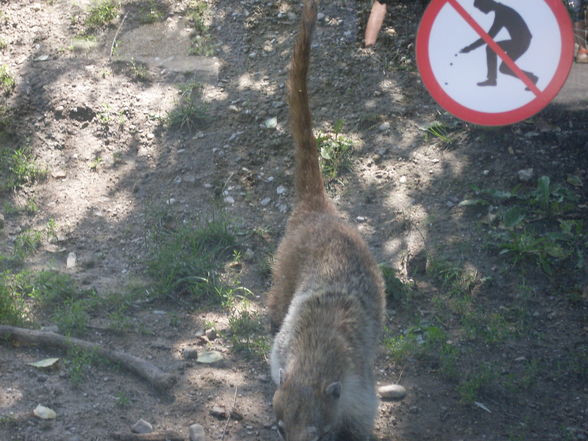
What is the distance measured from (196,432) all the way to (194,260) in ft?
5.45

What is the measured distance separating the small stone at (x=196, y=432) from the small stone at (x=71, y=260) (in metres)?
1.92

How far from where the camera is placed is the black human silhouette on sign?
2.79 m

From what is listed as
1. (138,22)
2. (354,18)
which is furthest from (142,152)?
(354,18)

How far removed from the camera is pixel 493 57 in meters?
2.85

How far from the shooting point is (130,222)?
552cm

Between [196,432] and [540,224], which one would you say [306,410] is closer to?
[196,432]

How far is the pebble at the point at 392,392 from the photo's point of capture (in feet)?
13.5

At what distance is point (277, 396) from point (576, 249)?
254cm

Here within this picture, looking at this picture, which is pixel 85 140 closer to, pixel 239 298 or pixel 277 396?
pixel 239 298

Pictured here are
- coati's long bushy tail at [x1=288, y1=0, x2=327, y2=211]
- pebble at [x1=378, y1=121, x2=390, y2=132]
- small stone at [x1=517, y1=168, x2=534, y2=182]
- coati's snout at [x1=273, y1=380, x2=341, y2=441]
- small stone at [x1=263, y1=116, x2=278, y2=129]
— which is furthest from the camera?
small stone at [x1=263, y1=116, x2=278, y2=129]

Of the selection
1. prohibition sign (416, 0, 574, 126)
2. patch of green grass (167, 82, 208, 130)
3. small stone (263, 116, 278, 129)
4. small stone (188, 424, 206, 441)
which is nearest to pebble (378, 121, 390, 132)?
small stone (263, 116, 278, 129)

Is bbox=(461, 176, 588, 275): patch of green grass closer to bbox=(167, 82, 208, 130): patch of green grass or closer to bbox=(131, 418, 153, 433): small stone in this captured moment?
bbox=(167, 82, 208, 130): patch of green grass

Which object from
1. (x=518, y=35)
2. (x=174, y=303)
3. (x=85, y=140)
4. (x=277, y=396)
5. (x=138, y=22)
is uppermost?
(x=518, y=35)

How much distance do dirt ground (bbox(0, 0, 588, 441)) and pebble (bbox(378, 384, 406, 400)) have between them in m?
0.07
